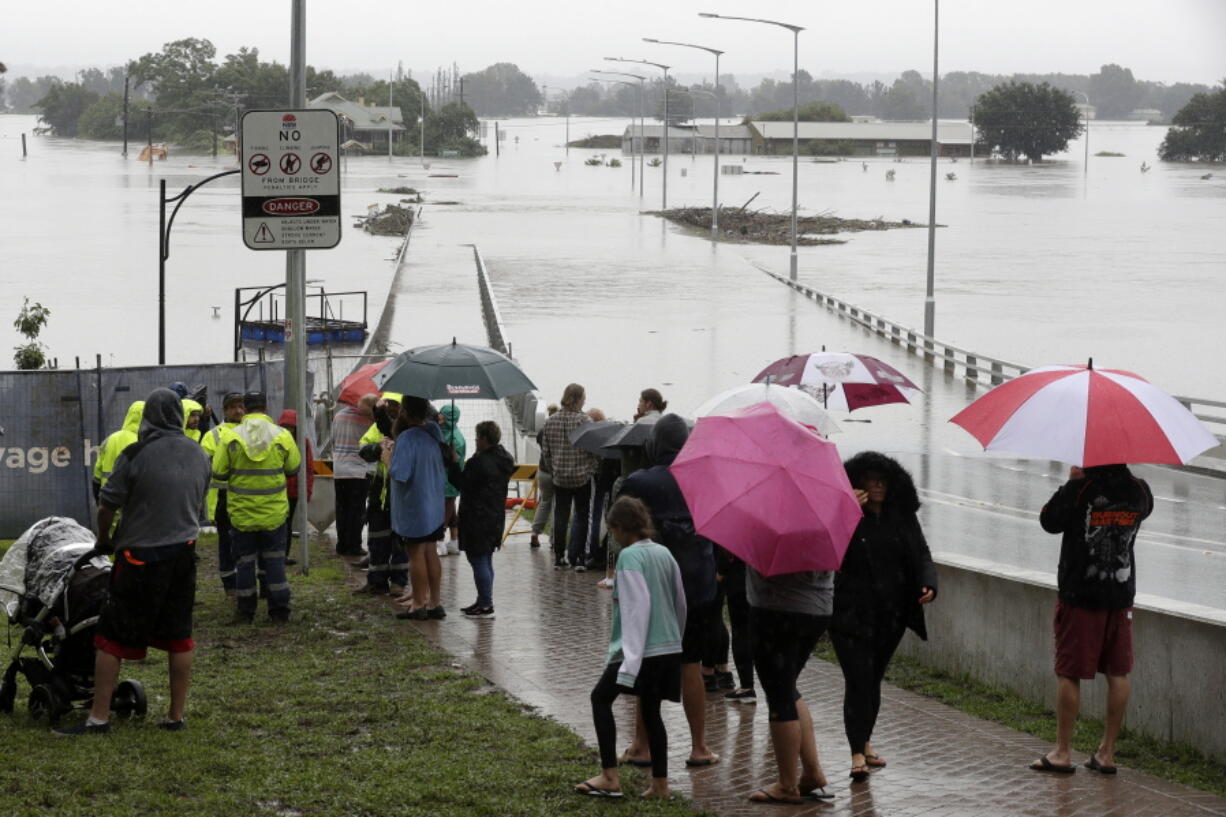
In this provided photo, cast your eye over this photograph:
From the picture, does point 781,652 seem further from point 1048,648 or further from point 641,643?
point 1048,648

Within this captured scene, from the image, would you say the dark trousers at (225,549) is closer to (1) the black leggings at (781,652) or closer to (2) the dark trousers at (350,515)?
(2) the dark trousers at (350,515)

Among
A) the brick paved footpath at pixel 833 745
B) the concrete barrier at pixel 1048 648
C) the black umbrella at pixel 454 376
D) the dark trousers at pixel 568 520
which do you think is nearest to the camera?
the brick paved footpath at pixel 833 745

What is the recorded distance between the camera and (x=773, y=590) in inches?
286

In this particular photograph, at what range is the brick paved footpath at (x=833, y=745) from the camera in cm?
738

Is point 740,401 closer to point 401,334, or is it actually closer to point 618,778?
point 618,778

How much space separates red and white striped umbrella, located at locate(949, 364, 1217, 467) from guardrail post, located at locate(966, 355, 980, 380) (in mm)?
27062

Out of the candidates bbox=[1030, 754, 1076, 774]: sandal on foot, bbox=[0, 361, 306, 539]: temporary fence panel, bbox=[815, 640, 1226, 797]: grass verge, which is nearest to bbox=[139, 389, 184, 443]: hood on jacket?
bbox=[1030, 754, 1076, 774]: sandal on foot

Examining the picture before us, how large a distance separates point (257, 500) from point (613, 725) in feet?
14.8

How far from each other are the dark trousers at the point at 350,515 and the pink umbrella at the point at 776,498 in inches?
300

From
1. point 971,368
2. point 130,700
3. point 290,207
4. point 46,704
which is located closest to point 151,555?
point 130,700

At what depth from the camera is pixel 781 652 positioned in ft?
23.8

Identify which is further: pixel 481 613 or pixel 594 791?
pixel 481 613

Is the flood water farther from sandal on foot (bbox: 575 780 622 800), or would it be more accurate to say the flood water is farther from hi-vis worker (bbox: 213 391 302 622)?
sandal on foot (bbox: 575 780 622 800)

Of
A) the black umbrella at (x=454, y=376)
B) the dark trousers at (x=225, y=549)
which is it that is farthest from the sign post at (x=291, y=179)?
the dark trousers at (x=225, y=549)
